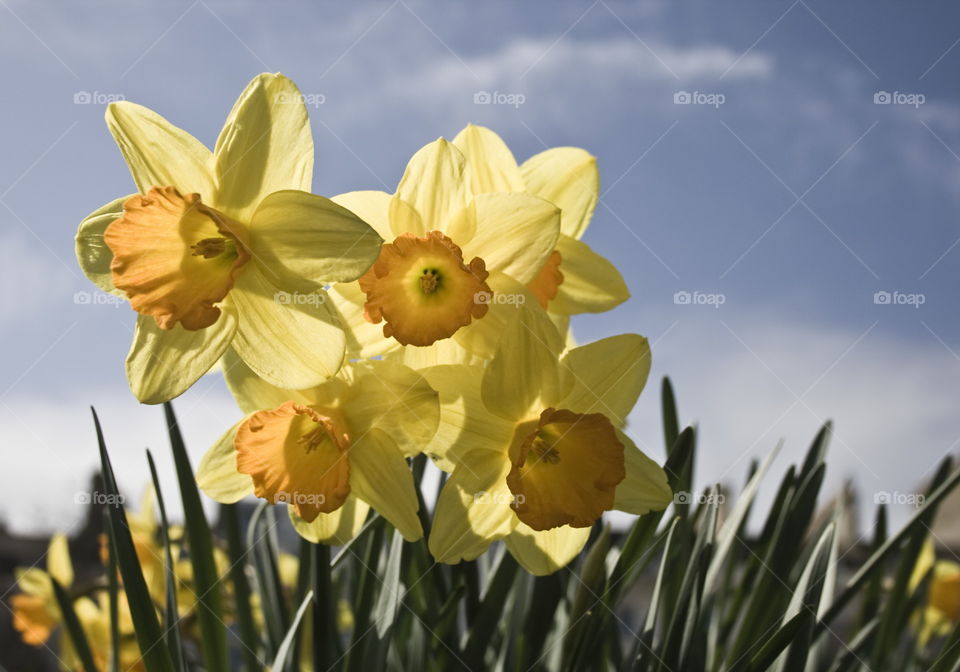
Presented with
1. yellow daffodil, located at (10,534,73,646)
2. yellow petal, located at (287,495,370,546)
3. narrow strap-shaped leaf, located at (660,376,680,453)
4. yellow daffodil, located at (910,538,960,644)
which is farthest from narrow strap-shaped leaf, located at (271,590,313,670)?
yellow daffodil, located at (910,538,960,644)

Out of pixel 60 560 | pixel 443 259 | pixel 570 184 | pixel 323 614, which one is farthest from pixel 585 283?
pixel 60 560

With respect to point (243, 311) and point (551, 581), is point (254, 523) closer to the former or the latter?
point (551, 581)

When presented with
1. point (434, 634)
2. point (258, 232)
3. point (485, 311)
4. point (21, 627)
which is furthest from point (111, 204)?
point (21, 627)

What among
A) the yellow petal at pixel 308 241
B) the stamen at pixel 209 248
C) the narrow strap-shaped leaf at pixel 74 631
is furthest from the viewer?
the narrow strap-shaped leaf at pixel 74 631

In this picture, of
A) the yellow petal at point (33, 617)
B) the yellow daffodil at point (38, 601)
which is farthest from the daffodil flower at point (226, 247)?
the yellow petal at point (33, 617)

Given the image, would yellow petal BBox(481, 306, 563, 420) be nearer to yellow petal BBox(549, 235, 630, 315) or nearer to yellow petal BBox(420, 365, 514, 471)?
yellow petal BBox(420, 365, 514, 471)

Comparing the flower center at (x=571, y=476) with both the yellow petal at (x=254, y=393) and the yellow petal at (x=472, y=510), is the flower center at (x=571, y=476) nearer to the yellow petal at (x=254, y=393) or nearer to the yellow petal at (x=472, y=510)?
the yellow petal at (x=472, y=510)

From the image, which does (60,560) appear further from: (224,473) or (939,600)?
(939,600)
